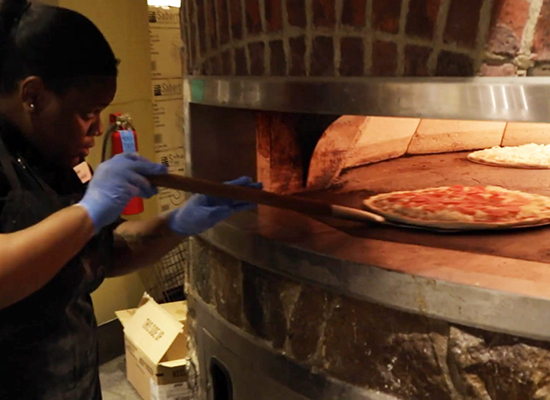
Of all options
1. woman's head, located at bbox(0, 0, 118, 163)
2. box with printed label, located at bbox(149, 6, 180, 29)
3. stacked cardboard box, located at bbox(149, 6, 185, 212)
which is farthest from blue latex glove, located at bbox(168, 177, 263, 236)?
box with printed label, located at bbox(149, 6, 180, 29)

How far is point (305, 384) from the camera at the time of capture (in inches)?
53.4

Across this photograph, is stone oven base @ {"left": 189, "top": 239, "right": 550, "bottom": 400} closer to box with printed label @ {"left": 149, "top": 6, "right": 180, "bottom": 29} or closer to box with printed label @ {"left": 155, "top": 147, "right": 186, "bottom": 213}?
box with printed label @ {"left": 155, "top": 147, "right": 186, "bottom": 213}

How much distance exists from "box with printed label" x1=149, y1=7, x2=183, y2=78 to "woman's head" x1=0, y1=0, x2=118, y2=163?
2.01 meters

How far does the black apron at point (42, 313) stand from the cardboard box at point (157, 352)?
4.09ft

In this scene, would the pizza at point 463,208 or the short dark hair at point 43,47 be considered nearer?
the short dark hair at point 43,47

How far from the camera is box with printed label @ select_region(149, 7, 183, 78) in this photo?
10.5ft

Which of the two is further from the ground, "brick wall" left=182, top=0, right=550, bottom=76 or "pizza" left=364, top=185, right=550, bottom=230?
"brick wall" left=182, top=0, right=550, bottom=76

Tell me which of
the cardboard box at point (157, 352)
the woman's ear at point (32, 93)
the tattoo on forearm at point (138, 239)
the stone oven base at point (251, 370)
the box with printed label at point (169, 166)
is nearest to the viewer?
the woman's ear at point (32, 93)

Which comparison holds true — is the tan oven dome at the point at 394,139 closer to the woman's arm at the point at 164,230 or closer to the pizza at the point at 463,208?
the pizza at the point at 463,208

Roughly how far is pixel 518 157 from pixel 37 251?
1899 mm

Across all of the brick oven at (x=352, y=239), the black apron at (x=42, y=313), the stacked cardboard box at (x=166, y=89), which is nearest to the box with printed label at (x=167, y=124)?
the stacked cardboard box at (x=166, y=89)

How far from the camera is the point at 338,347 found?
130 centimetres

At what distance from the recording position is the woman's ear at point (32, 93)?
1138mm

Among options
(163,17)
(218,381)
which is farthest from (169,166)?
(218,381)
